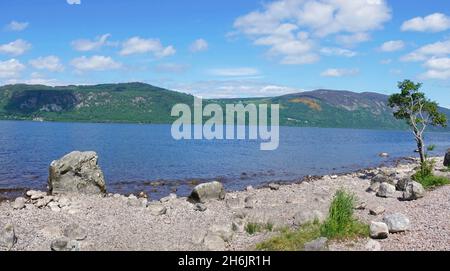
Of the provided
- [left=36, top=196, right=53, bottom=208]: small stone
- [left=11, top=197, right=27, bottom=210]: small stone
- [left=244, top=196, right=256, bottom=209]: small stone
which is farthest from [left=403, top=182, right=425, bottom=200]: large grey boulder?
[left=11, top=197, right=27, bottom=210]: small stone

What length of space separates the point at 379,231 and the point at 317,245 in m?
3.19

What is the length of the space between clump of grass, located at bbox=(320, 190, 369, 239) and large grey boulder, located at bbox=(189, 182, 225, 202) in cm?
1745

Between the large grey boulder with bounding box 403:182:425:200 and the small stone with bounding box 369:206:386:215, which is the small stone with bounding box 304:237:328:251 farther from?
the large grey boulder with bounding box 403:182:425:200

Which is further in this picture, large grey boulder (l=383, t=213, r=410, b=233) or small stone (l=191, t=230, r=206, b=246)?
small stone (l=191, t=230, r=206, b=246)

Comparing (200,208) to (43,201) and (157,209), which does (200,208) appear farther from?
(43,201)

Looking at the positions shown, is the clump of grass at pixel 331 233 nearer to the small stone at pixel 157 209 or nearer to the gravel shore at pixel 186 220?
the gravel shore at pixel 186 220

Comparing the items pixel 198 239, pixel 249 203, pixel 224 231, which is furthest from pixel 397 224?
pixel 249 203

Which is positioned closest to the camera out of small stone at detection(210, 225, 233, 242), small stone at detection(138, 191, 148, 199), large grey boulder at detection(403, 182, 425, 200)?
small stone at detection(210, 225, 233, 242)

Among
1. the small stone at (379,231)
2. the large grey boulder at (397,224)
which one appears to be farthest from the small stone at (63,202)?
the large grey boulder at (397,224)

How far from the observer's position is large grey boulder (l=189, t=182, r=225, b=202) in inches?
1381

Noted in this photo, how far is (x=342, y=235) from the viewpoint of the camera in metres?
17.5

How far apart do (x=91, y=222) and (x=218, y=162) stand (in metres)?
48.1
